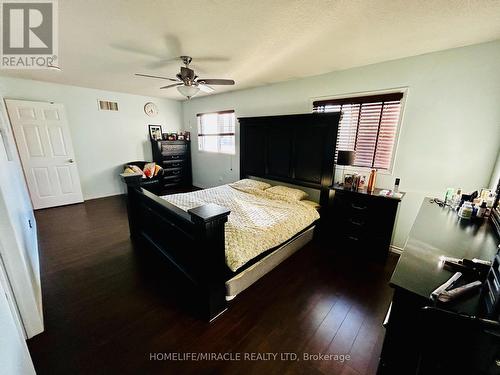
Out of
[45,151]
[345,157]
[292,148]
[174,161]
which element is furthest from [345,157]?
[45,151]

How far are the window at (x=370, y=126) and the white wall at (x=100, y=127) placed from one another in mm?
4524

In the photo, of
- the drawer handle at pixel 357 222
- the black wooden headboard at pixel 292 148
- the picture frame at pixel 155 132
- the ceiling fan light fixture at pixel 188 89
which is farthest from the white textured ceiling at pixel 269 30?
the picture frame at pixel 155 132

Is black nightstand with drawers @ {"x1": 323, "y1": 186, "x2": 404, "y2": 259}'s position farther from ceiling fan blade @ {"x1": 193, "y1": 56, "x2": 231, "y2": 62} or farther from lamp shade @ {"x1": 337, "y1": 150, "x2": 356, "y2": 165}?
ceiling fan blade @ {"x1": 193, "y1": 56, "x2": 231, "y2": 62}

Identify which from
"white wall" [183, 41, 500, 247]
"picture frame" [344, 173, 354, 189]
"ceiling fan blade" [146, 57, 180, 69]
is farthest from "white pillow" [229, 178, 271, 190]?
"ceiling fan blade" [146, 57, 180, 69]

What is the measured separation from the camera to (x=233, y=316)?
1.71 metres

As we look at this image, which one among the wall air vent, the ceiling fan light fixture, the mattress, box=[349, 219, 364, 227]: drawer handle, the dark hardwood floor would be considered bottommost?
the dark hardwood floor

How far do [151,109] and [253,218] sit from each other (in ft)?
15.2

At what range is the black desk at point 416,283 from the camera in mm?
843

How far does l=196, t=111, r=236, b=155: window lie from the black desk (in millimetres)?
3907

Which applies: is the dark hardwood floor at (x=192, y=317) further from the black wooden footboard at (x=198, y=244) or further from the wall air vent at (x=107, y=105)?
the wall air vent at (x=107, y=105)

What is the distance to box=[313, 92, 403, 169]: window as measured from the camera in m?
2.51

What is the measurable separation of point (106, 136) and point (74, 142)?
0.61 metres

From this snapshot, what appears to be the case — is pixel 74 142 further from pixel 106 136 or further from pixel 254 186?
pixel 254 186

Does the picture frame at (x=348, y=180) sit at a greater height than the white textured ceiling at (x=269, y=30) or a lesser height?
lesser
